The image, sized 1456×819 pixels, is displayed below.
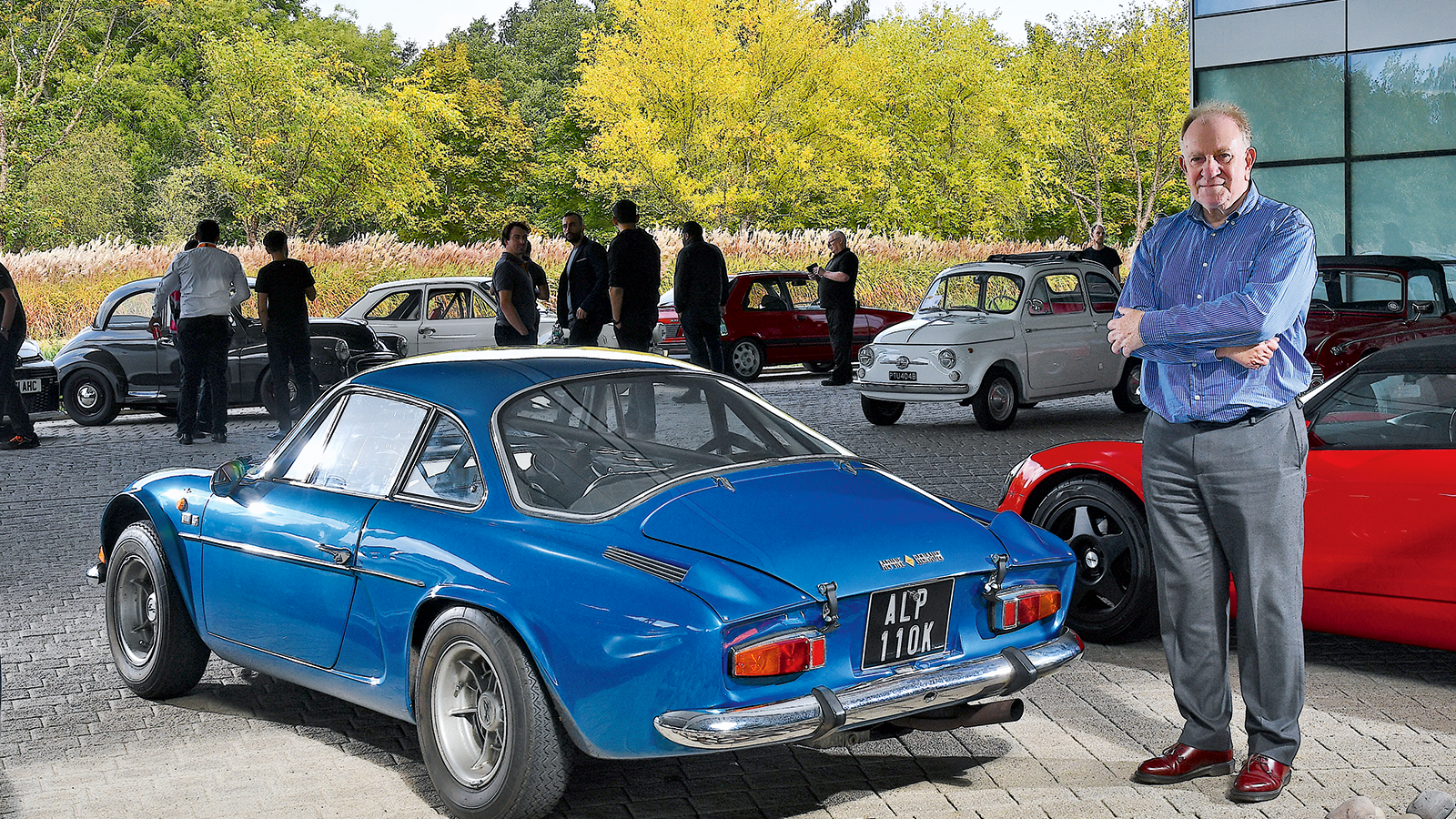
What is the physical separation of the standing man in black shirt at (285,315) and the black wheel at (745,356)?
320 inches

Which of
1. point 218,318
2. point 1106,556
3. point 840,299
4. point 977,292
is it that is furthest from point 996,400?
point 1106,556

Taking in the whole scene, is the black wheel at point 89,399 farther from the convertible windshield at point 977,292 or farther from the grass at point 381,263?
the convertible windshield at point 977,292

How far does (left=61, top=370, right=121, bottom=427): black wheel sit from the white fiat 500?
855cm

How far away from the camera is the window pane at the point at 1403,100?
20.4 metres

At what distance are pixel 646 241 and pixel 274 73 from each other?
2847 centimetres

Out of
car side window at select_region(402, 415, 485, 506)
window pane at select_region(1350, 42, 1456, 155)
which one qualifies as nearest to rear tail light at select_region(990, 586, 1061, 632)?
car side window at select_region(402, 415, 485, 506)

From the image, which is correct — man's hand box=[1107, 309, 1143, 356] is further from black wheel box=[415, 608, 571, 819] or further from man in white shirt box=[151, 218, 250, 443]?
man in white shirt box=[151, 218, 250, 443]

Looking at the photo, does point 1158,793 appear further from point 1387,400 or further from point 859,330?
point 859,330

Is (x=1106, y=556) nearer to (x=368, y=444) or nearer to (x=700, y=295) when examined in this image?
(x=368, y=444)

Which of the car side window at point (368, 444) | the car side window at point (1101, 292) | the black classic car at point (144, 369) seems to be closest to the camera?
the car side window at point (368, 444)

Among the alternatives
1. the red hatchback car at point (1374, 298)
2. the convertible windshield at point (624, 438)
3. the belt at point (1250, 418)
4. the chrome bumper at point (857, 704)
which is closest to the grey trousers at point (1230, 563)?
the belt at point (1250, 418)

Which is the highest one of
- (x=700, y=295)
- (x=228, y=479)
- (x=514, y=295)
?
(x=514, y=295)

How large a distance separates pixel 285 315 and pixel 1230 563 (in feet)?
37.7

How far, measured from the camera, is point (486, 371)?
16.0 ft
